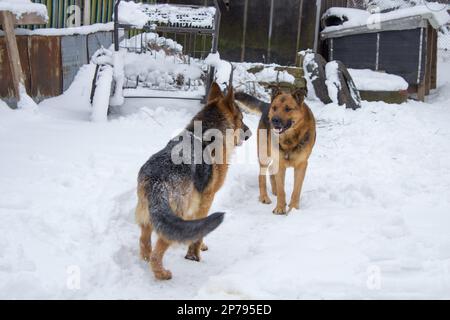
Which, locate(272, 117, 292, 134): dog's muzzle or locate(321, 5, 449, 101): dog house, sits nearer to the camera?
locate(272, 117, 292, 134): dog's muzzle

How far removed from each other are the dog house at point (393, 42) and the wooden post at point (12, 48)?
30.5ft

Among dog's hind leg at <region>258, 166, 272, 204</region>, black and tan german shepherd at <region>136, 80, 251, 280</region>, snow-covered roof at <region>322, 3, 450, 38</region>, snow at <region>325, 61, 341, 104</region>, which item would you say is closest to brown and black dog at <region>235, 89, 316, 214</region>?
dog's hind leg at <region>258, 166, 272, 204</region>

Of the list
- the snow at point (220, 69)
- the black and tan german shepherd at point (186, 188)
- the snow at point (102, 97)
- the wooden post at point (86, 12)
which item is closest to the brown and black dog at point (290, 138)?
the black and tan german shepherd at point (186, 188)

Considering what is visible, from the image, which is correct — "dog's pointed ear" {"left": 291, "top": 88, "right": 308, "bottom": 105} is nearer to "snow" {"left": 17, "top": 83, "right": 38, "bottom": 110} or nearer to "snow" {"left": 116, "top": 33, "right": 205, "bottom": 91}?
"snow" {"left": 116, "top": 33, "right": 205, "bottom": 91}

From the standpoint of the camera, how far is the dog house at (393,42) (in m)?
12.3

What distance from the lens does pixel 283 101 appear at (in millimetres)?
5316

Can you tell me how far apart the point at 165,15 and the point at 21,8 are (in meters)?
2.49

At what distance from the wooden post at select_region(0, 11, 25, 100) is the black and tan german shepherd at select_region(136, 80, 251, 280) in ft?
Answer: 11.8

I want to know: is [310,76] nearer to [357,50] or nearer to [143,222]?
[357,50]

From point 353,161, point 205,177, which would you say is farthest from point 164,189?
point 353,161

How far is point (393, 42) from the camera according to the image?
12.7 m

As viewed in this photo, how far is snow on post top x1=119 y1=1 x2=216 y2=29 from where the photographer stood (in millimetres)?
8266

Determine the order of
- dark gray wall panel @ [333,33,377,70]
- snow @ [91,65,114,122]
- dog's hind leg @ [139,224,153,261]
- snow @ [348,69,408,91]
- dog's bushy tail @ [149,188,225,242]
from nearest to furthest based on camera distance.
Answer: dog's bushy tail @ [149,188,225,242], dog's hind leg @ [139,224,153,261], snow @ [91,65,114,122], snow @ [348,69,408,91], dark gray wall panel @ [333,33,377,70]
